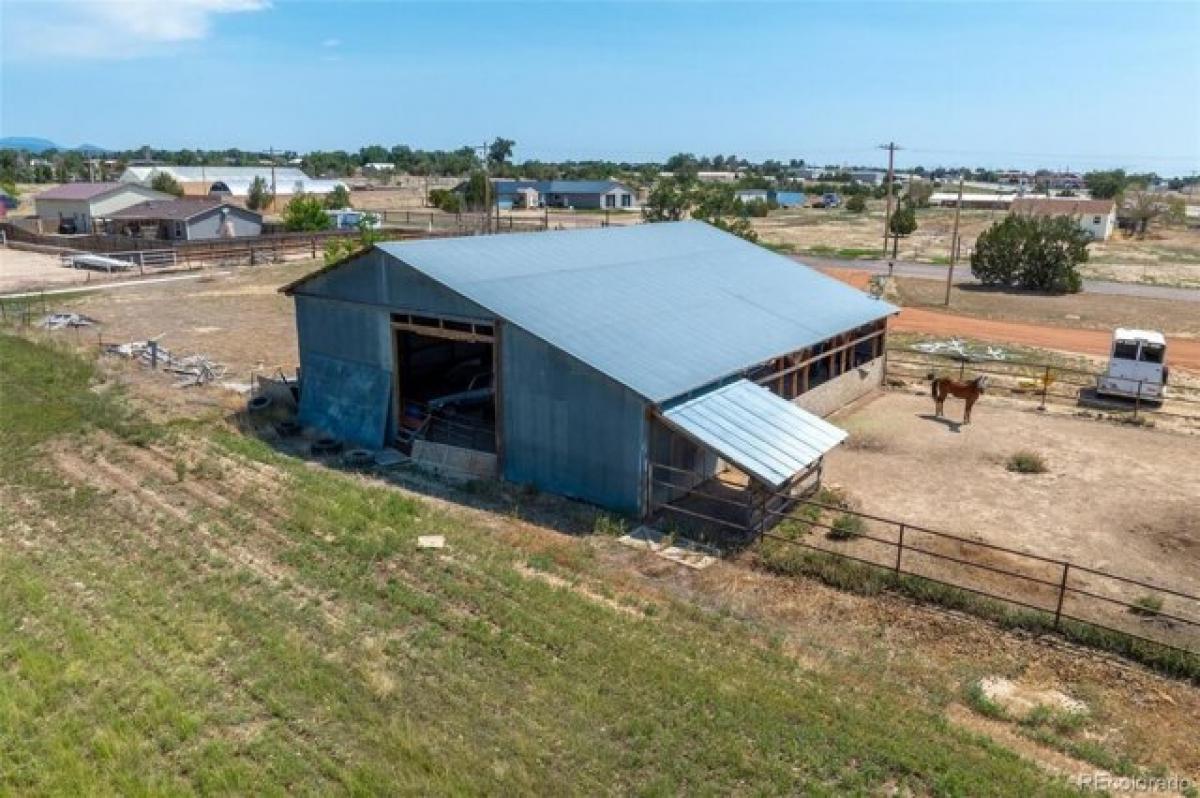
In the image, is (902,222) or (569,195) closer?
(902,222)

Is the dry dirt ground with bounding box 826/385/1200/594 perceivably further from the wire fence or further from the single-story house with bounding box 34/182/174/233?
the single-story house with bounding box 34/182/174/233

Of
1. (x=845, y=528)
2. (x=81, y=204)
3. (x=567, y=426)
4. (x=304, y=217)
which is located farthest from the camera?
(x=81, y=204)

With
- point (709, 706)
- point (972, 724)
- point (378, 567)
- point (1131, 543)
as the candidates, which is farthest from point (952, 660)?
point (378, 567)

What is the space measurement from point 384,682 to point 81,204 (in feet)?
251

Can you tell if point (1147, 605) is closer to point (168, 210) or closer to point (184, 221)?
point (184, 221)

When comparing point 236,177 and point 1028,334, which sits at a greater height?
point 236,177

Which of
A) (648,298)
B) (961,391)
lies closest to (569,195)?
(961,391)

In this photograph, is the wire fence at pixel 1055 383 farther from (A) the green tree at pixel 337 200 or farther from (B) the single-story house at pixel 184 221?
(A) the green tree at pixel 337 200

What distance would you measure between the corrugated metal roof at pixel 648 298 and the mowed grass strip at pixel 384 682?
500 cm

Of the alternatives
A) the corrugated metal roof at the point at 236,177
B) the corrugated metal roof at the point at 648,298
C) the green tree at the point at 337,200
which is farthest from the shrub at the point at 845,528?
the corrugated metal roof at the point at 236,177

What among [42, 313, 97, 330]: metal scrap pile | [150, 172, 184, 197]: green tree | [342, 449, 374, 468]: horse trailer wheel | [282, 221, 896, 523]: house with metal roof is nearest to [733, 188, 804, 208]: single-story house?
[150, 172, 184, 197]: green tree

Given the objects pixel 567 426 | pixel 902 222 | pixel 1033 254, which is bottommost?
pixel 567 426

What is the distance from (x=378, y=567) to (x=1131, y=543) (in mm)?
14060

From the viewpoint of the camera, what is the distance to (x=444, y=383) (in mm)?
26219
